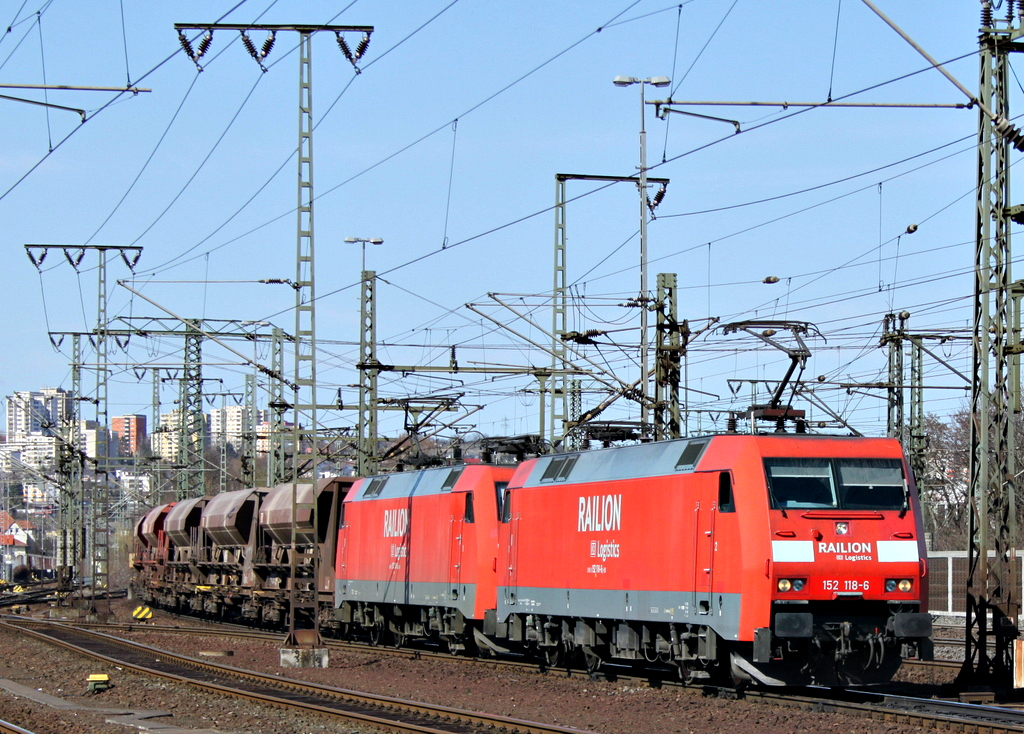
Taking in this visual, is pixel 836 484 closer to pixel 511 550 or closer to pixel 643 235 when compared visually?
pixel 511 550

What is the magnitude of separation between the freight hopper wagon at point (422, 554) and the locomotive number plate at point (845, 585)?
9.61m

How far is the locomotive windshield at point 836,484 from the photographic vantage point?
18438mm

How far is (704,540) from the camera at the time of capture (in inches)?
757

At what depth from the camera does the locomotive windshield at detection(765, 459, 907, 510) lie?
60.5ft

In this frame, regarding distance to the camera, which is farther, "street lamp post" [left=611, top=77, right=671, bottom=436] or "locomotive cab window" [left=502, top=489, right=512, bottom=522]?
"street lamp post" [left=611, top=77, right=671, bottom=436]

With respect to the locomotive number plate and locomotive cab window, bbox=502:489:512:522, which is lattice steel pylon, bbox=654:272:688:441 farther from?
the locomotive number plate

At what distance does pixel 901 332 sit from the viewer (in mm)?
40062

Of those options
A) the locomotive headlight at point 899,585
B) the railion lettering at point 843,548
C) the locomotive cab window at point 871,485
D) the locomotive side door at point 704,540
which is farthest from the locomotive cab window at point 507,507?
the locomotive headlight at point 899,585

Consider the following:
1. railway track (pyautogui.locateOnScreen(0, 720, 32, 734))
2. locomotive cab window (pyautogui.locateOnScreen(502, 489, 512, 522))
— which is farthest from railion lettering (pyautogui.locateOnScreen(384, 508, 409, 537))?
railway track (pyautogui.locateOnScreen(0, 720, 32, 734))

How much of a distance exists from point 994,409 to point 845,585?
4.06 metres

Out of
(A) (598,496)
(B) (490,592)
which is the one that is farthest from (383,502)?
(A) (598,496)

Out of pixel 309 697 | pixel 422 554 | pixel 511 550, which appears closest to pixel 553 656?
pixel 511 550

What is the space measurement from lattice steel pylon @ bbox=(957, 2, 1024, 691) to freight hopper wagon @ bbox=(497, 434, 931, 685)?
66.2 inches

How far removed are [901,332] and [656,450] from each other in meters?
21.0
